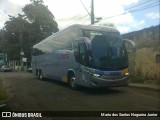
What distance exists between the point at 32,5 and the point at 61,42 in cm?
3973

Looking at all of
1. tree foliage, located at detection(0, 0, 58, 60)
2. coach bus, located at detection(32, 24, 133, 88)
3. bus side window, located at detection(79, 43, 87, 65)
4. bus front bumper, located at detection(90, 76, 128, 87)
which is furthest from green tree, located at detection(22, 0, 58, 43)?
bus front bumper, located at detection(90, 76, 128, 87)

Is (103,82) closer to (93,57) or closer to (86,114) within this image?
(93,57)

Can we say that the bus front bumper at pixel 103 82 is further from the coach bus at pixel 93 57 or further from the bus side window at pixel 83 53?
the bus side window at pixel 83 53

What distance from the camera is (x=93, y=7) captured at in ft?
79.9

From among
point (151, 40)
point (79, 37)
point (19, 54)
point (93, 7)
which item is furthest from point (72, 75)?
point (19, 54)

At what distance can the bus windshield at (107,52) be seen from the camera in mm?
13523

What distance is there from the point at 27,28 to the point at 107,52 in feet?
139

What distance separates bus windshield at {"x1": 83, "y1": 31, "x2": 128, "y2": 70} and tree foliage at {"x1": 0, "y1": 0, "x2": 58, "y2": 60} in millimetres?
39678

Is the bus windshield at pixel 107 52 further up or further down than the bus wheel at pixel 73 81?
further up

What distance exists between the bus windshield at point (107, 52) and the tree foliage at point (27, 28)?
39.7 metres

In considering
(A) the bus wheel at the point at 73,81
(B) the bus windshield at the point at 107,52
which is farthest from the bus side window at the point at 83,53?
(A) the bus wheel at the point at 73,81

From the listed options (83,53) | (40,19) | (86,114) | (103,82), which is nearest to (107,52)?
(83,53)

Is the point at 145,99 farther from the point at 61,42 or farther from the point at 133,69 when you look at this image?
the point at 133,69

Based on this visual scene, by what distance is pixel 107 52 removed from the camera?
45.1 ft
